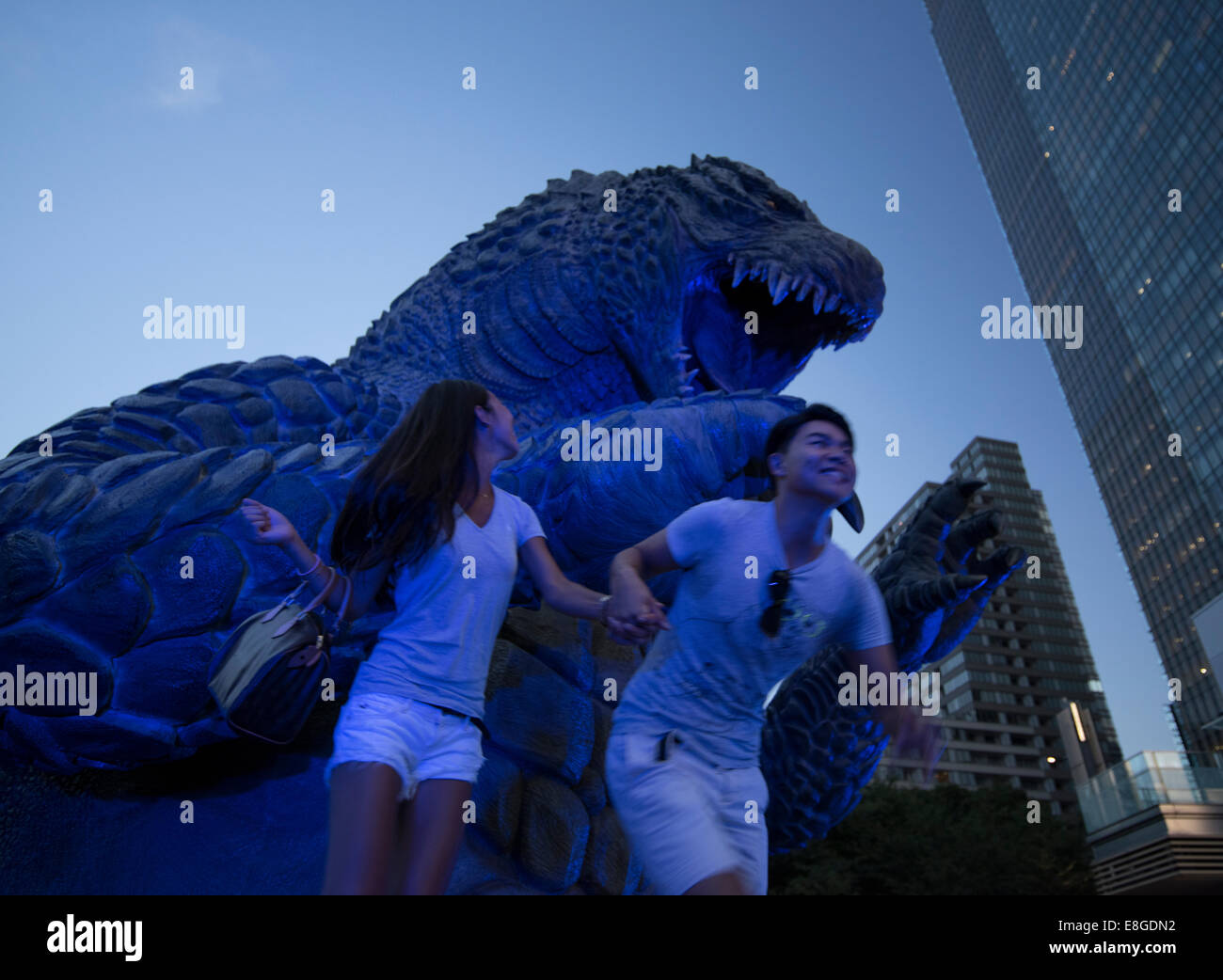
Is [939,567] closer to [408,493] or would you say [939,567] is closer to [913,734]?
[913,734]

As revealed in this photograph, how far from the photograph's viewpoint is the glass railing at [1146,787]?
747 cm

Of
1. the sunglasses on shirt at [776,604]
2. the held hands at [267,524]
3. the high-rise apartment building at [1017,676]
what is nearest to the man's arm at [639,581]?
the sunglasses on shirt at [776,604]

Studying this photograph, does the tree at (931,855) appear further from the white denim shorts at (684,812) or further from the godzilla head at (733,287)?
the white denim shorts at (684,812)

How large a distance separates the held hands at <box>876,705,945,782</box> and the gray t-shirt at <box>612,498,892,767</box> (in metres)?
0.17

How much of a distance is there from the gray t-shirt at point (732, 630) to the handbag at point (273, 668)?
0.68m

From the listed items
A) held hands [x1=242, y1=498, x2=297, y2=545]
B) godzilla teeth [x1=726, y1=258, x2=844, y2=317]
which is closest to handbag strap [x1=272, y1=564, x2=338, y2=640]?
held hands [x1=242, y1=498, x2=297, y2=545]

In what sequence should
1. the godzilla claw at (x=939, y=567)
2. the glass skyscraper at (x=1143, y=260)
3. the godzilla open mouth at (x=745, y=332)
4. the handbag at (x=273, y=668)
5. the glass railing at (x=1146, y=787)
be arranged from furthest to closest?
the glass skyscraper at (x=1143, y=260), the glass railing at (x=1146, y=787), the godzilla open mouth at (x=745, y=332), the godzilla claw at (x=939, y=567), the handbag at (x=273, y=668)

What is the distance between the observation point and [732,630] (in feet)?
6.79

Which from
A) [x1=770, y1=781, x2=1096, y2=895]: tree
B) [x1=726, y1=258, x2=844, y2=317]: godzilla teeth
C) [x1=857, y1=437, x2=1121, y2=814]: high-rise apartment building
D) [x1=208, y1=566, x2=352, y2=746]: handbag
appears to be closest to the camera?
[x1=208, y1=566, x2=352, y2=746]: handbag

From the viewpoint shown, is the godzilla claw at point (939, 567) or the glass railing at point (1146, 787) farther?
the glass railing at point (1146, 787)

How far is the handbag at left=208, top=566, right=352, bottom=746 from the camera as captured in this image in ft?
6.55

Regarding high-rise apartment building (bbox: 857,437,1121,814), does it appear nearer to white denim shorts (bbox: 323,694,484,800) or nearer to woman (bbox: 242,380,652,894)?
woman (bbox: 242,380,652,894)
